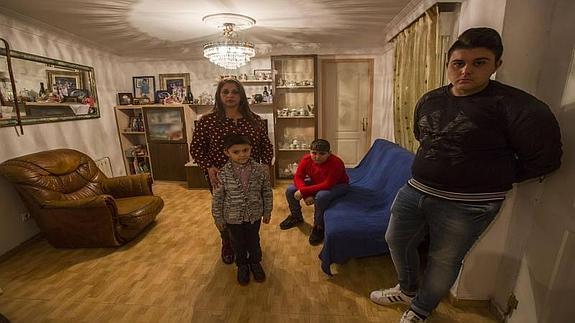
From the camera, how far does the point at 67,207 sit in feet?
7.66

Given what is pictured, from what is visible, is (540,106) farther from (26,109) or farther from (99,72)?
(99,72)

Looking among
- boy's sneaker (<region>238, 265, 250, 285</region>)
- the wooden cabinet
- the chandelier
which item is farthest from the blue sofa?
the wooden cabinet

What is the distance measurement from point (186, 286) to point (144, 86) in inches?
147

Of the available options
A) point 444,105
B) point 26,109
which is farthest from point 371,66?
point 26,109

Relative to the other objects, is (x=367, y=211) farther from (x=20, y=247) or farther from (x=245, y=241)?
(x=20, y=247)

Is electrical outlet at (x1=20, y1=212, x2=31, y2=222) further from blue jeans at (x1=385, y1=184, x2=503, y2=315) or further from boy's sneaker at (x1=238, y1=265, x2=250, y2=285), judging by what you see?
blue jeans at (x1=385, y1=184, x2=503, y2=315)

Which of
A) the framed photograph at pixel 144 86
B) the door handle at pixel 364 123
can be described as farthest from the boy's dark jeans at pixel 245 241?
the framed photograph at pixel 144 86

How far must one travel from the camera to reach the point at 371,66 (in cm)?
425

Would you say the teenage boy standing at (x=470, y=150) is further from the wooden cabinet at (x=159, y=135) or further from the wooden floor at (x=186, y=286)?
the wooden cabinet at (x=159, y=135)

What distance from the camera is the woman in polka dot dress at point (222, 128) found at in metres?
1.88

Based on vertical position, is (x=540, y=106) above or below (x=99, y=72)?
below

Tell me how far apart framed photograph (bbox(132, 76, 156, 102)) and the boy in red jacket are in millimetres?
3288

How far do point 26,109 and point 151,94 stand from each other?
197cm

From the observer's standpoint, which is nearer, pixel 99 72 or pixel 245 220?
pixel 245 220
